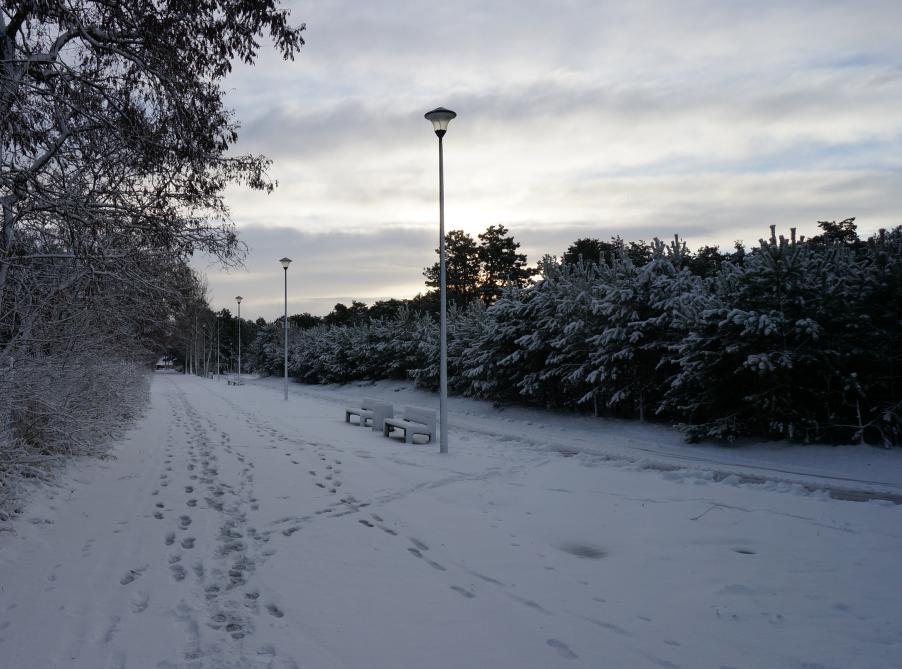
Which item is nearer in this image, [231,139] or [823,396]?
[231,139]

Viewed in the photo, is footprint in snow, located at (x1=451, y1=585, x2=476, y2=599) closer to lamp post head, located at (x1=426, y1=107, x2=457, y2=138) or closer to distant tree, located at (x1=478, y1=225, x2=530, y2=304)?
lamp post head, located at (x1=426, y1=107, x2=457, y2=138)

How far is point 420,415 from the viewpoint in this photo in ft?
41.1

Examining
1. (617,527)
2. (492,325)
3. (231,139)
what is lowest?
(617,527)

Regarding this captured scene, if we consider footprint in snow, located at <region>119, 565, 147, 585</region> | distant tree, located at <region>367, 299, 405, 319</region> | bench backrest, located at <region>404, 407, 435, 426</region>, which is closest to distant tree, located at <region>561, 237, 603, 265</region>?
distant tree, located at <region>367, 299, 405, 319</region>

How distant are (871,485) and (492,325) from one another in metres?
11.6

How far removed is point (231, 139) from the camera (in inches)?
284

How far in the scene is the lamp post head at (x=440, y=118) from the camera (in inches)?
423

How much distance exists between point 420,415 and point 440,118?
6.22 meters

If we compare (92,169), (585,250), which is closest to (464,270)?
(585,250)

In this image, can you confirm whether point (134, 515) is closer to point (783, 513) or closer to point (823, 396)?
point (783, 513)

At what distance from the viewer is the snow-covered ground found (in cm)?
340

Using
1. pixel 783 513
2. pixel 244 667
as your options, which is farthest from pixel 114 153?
pixel 783 513

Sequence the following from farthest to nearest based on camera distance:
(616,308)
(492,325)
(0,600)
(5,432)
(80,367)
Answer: (492,325), (616,308), (80,367), (5,432), (0,600)

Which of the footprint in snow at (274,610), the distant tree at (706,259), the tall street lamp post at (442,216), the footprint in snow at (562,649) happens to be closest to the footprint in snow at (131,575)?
the footprint in snow at (274,610)
